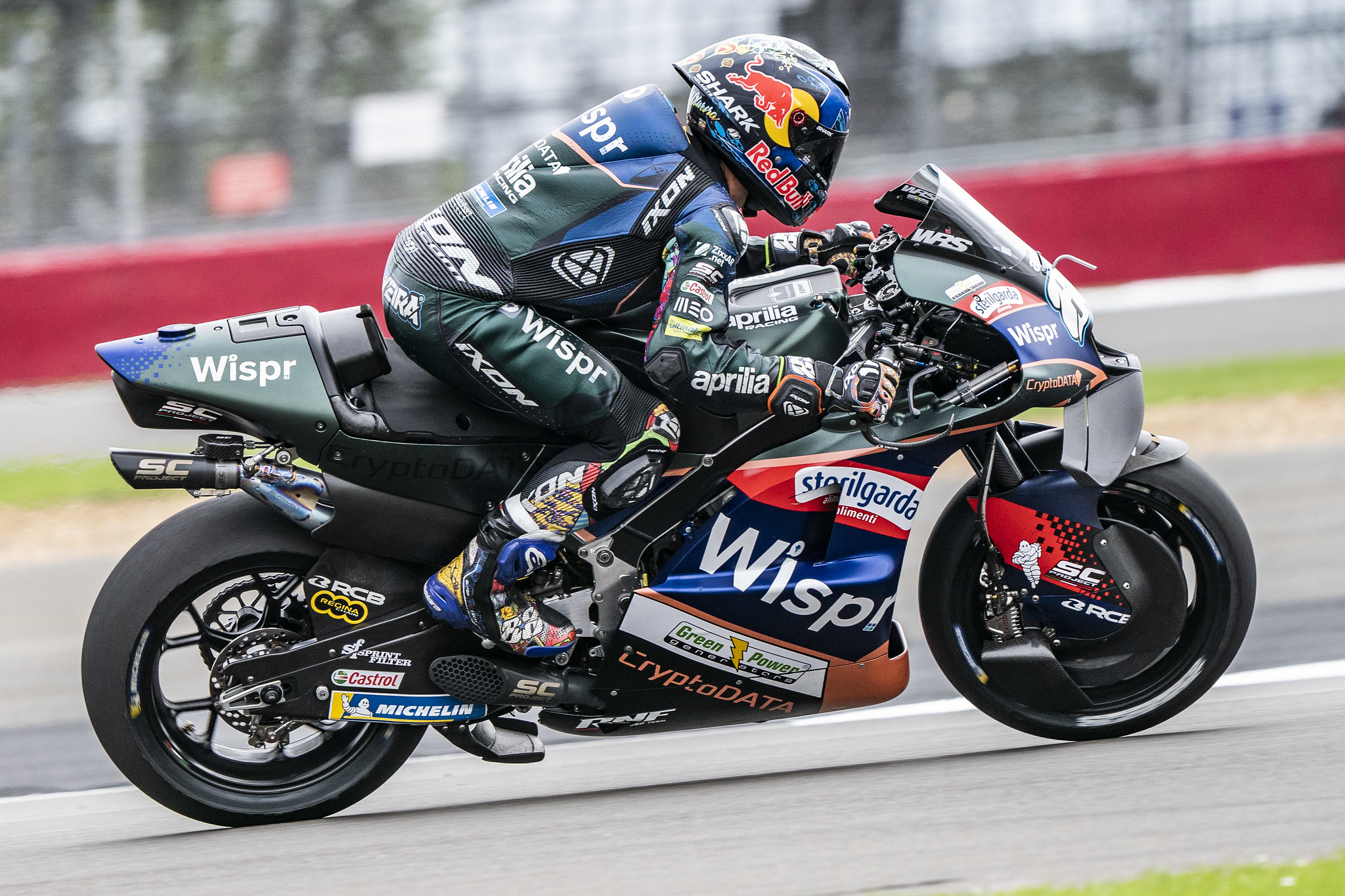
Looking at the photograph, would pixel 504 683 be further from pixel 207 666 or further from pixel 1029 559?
pixel 1029 559

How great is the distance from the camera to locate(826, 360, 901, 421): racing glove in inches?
151

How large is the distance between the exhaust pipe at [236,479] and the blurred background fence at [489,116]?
6575 mm

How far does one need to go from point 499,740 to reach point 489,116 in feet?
23.2

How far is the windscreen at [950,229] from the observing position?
4.04 metres

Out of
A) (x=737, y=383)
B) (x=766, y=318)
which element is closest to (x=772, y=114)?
(x=766, y=318)

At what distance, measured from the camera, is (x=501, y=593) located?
3.99 metres

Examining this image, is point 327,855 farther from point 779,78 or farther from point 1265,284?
point 1265,284

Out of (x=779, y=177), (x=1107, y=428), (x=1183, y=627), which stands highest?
(x=779, y=177)

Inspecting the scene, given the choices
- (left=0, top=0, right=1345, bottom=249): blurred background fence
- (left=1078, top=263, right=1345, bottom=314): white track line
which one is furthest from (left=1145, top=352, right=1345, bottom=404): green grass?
(left=0, top=0, right=1345, bottom=249): blurred background fence

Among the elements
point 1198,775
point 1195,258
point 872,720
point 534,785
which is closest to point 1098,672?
point 1198,775

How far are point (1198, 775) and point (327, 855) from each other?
2.25 m

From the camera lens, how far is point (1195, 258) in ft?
34.7

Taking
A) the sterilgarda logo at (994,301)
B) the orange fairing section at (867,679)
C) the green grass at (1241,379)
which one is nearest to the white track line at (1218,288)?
the green grass at (1241,379)

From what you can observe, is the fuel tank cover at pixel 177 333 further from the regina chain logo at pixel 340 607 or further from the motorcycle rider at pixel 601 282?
the regina chain logo at pixel 340 607
